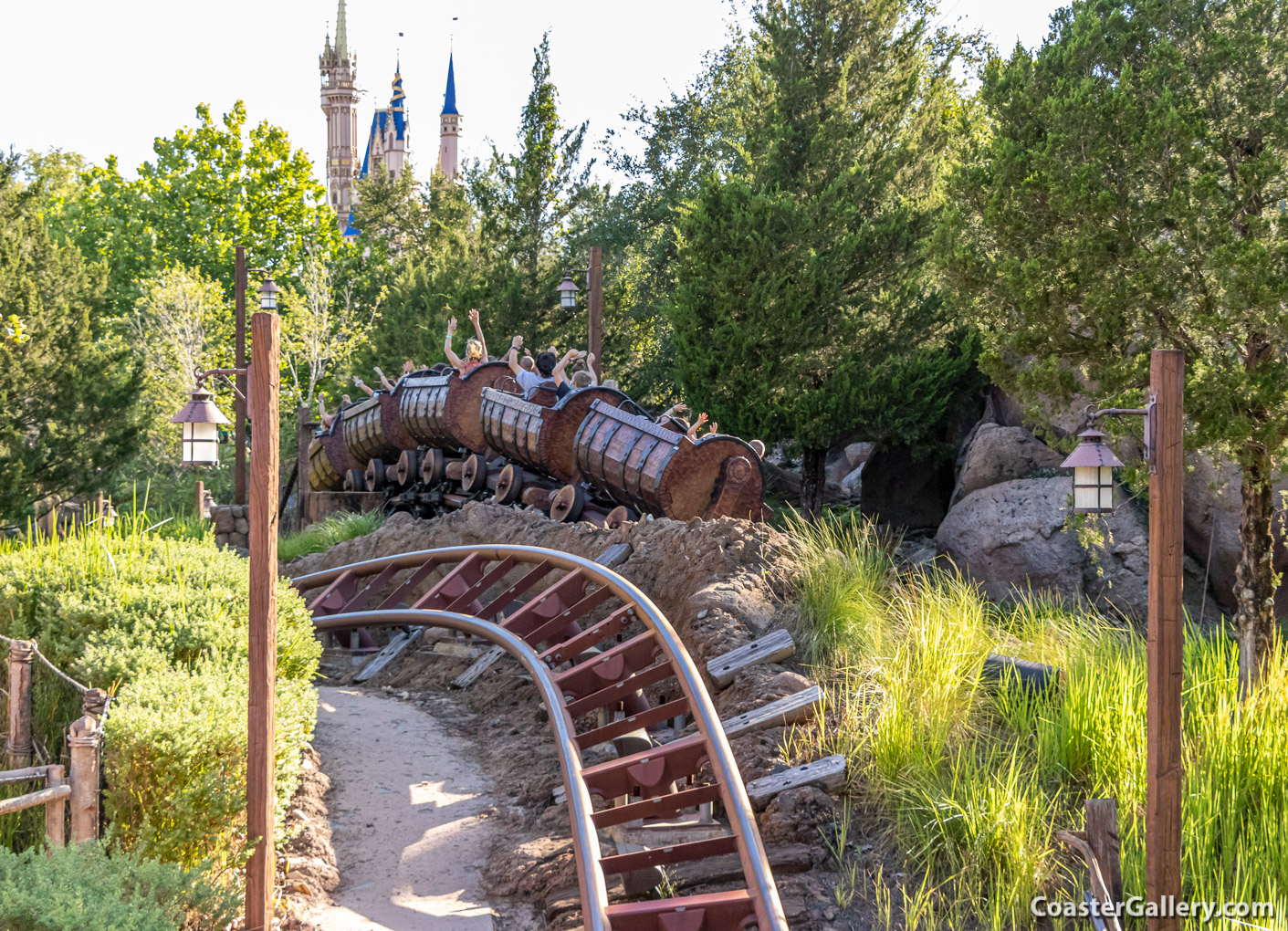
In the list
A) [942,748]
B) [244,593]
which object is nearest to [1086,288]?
[942,748]

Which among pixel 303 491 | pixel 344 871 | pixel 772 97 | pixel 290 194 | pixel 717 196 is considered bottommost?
pixel 344 871

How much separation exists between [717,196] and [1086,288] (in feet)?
31.4

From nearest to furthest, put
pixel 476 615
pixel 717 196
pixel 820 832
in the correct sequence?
1. pixel 820 832
2. pixel 476 615
3. pixel 717 196

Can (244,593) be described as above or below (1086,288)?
below

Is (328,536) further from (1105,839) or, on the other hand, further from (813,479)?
(1105,839)

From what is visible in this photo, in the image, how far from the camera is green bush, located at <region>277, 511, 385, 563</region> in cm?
Result: 1447

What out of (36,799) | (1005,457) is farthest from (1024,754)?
(1005,457)

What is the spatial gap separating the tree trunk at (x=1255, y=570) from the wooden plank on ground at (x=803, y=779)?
4.44m

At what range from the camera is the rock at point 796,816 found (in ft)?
16.7

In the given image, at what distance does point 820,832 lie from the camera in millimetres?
5105

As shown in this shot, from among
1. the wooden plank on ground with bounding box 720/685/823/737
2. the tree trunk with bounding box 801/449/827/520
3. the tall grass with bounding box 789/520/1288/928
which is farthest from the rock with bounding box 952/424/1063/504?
the wooden plank on ground with bounding box 720/685/823/737

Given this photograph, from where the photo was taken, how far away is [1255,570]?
8.22 metres

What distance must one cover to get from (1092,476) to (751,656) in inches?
96.0

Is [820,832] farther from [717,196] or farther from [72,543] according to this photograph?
[717,196]
